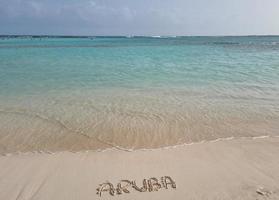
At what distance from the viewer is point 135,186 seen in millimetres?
5180

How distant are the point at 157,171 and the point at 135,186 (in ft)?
2.07

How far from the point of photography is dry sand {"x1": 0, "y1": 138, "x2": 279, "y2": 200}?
4980mm

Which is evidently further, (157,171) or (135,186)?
(157,171)

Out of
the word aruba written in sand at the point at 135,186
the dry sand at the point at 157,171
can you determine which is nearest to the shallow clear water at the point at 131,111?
the dry sand at the point at 157,171

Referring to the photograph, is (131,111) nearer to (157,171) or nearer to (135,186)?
(157,171)

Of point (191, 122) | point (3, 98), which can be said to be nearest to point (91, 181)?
point (191, 122)

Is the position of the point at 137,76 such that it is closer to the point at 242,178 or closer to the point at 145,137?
the point at 145,137

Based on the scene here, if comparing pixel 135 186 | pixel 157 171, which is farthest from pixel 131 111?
pixel 135 186

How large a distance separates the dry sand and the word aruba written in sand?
80 mm

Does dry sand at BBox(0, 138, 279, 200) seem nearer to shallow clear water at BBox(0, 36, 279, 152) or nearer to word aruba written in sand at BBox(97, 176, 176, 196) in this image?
word aruba written in sand at BBox(97, 176, 176, 196)

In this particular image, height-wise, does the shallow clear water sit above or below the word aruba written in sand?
below

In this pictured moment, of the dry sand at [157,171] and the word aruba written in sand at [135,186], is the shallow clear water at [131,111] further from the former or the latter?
the word aruba written in sand at [135,186]

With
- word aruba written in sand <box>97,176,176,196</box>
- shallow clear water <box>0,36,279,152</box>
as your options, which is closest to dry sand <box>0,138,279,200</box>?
word aruba written in sand <box>97,176,176,196</box>

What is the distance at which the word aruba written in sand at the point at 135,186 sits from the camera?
5.05 meters
